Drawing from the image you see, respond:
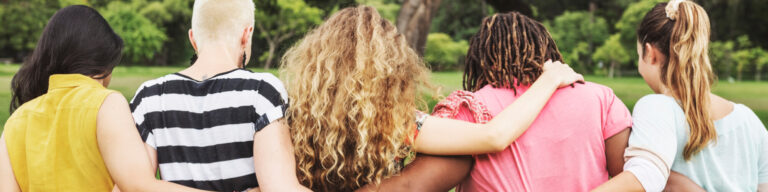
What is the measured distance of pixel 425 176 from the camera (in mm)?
1964

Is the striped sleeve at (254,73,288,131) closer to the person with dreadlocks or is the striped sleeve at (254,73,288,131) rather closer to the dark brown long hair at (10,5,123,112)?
the person with dreadlocks

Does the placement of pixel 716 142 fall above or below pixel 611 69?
above

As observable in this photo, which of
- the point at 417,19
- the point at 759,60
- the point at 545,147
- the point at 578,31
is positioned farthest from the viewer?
the point at 578,31

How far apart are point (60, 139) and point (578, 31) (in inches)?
1508

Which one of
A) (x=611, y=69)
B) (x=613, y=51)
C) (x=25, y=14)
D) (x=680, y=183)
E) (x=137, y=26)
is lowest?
(x=611, y=69)

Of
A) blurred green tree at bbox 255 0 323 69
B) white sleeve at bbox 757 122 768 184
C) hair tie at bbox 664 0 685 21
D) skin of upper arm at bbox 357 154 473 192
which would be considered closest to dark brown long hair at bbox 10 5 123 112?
skin of upper arm at bbox 357 154 473 192

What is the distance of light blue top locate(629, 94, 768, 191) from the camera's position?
2020 millimetres

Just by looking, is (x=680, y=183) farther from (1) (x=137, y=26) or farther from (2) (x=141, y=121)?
(1) (x=137, y=26)

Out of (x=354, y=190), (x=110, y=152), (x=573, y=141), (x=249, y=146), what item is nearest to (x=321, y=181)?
(x=354, y=190)

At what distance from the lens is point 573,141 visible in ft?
6.57

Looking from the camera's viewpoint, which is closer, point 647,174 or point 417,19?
point 647,174

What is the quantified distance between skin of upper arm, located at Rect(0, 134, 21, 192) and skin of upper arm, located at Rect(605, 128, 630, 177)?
1999mm

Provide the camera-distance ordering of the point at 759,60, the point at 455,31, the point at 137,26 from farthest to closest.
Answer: the point at 455,31 < the point at 137,26 < the point at 759,60

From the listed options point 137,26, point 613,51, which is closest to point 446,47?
point 613,51
